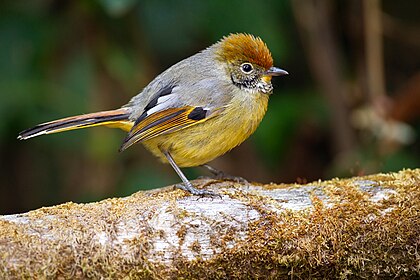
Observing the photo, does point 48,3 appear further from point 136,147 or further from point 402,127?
point 402,127

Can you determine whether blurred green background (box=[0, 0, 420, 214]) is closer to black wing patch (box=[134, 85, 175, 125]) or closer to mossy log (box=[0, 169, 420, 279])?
black wing patch (box=[134, 85, 175, 125])

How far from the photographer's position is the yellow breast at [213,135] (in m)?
3.89

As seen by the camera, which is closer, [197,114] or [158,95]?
[197,114]

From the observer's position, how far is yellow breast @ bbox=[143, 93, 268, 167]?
12.8ft

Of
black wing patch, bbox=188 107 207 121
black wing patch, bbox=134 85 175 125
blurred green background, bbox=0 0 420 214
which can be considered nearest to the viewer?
black wing patch, bbox=188 107 207 121

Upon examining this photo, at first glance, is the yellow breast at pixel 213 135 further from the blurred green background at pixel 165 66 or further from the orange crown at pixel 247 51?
the blurred green background at pixel 165 66

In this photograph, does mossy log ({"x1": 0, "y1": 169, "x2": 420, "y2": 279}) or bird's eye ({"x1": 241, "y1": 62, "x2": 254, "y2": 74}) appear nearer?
mossy log ({"x1": 0, "y1": 169, "x2": 420, "y2": 279})

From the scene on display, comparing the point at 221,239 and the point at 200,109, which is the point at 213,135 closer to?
the point at 200,109

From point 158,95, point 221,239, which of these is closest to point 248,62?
point 158,95

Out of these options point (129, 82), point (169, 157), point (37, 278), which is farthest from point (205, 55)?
point (37, 278)

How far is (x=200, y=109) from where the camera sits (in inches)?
154

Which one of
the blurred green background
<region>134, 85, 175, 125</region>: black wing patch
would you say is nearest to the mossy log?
<region>134, 85, 175, 125</region>: black wing patch

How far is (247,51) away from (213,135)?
0.59 metres

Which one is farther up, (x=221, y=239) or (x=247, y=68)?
(x=247, y=68)
